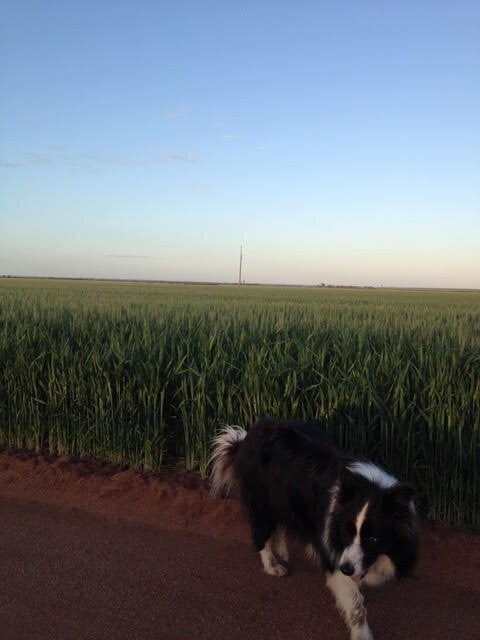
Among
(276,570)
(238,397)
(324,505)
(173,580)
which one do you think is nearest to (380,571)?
(324,505)

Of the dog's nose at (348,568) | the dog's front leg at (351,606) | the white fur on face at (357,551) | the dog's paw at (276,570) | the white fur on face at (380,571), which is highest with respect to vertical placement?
the white fur on face at (357,551)

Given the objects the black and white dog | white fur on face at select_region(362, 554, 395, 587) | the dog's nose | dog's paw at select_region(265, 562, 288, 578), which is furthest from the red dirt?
the dog's nose

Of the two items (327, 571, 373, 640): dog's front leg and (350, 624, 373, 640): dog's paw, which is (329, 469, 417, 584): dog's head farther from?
(350, 624, 373, 640): dog's paw

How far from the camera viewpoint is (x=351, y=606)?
3.35 m

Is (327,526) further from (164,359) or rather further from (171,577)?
(164,359)

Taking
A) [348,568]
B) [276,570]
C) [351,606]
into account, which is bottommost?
[276,570]

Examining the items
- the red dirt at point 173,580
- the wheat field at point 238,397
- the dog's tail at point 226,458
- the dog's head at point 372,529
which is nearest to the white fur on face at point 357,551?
the dog's head at point 372,529

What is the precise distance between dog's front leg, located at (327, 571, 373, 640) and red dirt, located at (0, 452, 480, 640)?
0.40 feet

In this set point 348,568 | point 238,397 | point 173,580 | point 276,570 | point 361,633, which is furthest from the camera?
point 238,397

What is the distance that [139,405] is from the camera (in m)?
6.09

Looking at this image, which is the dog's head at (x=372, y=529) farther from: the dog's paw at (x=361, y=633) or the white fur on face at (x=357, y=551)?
the dog's paw at (x=361, y=633)

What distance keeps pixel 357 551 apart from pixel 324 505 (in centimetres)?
48

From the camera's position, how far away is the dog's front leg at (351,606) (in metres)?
3.31

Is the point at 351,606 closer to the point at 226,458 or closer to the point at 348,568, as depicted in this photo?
the point at 348,568
